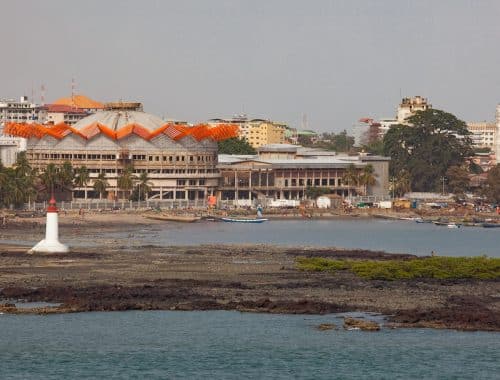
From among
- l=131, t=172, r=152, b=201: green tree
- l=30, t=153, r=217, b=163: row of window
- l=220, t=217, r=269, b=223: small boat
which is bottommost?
l=220, t=217, r=269, b=223: small boat

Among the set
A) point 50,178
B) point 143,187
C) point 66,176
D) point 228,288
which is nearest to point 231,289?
point 228,288

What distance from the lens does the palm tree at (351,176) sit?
195 meters

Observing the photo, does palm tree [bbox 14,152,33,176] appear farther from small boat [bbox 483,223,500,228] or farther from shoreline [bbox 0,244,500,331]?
shoreline [bbox 0,244,500,331]

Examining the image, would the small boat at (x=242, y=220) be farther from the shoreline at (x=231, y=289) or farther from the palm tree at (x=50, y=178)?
the shoreline at (x=231, y=289)

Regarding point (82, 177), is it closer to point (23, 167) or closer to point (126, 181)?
point (126, 181)

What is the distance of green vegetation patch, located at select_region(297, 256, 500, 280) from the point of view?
82688 mm

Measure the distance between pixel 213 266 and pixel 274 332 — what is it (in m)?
26.2

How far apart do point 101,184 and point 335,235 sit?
143ft

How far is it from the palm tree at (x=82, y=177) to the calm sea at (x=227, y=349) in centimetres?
10607

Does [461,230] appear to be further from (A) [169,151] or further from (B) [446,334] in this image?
(B) [446,334]

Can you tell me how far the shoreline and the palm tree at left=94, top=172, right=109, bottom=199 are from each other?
77133 mm

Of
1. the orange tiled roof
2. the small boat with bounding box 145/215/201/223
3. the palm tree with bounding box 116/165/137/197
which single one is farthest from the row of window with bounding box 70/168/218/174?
Result: the small boat with bounding box 145/215/201/223

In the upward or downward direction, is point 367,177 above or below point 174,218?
above

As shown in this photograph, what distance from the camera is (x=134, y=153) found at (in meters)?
183
